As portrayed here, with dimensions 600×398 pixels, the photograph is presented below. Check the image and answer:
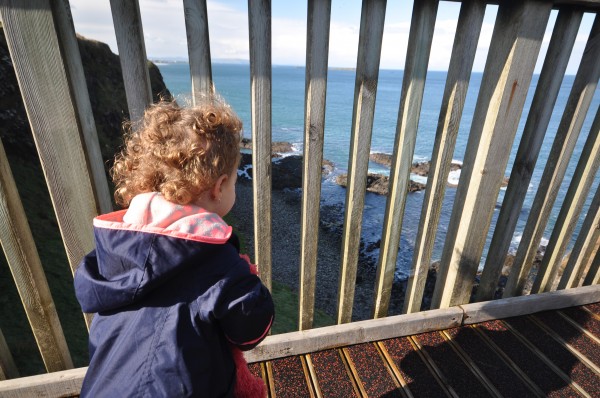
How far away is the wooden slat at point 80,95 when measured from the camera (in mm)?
1417

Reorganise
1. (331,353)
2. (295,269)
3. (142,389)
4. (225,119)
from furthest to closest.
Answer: (295,269) → (331,353) → (225,119) → (142,389)

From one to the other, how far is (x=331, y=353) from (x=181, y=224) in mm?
1498

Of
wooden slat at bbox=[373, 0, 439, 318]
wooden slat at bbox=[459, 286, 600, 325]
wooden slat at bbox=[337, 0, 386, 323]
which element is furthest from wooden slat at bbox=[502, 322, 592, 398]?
wooden slat at bbox=[337, 0, 386, 323]

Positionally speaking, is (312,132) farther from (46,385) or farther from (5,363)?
(5,363)

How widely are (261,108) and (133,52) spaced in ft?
1.84

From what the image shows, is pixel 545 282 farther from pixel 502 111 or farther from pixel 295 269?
pixel 295 269

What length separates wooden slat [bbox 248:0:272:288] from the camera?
1529 millimetres

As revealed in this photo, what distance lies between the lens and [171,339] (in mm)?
1065

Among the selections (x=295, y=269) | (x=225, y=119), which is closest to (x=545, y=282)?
(x=225, y=119)

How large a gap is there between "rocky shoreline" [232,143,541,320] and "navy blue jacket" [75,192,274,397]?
10.9m

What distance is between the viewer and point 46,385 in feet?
6.08

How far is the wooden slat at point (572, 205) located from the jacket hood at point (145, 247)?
246cm

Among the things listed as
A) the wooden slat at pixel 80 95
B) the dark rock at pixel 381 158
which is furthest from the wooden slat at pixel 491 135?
the dark rock at pixel 381 158

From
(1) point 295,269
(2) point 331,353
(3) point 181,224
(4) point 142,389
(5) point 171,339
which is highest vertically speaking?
(3) point 181,224
